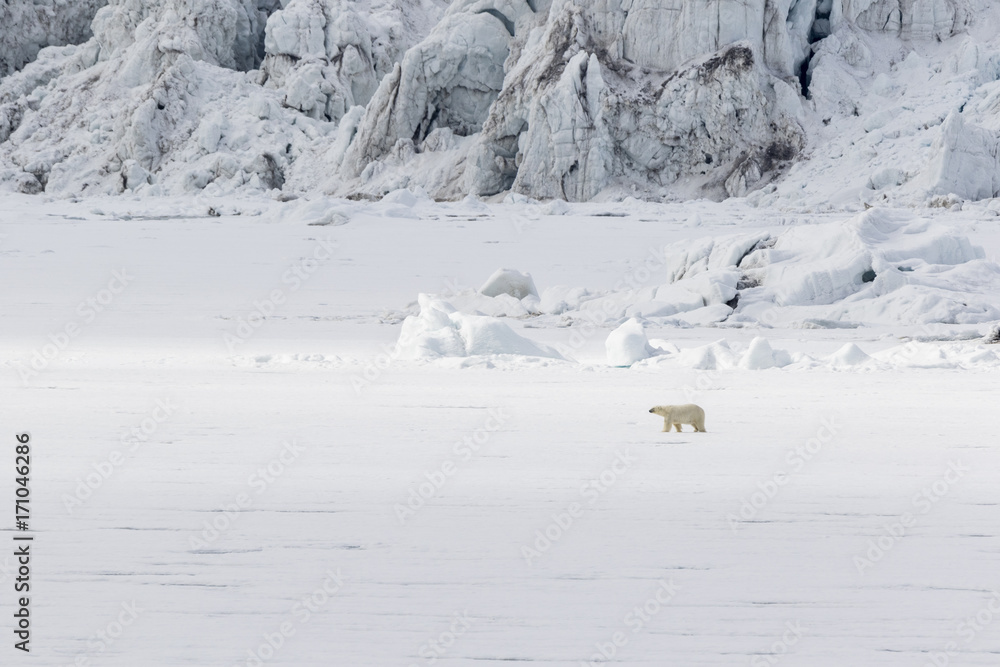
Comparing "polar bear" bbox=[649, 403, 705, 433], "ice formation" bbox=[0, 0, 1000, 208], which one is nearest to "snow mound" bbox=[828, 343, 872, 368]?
"polar bear" bbox=[649, 403, 705, 433]

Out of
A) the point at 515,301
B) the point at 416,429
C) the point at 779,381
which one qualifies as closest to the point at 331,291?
the point at 515,301

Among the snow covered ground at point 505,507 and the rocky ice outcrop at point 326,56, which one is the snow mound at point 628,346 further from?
the rocky ice outcrop at point 326,56

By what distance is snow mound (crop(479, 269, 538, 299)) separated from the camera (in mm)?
11945

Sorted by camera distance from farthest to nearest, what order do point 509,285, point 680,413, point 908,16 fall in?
point 908,16 < point 509,285 < point 680,413

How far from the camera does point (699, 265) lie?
12.7 metres

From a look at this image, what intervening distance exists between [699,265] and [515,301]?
263cm

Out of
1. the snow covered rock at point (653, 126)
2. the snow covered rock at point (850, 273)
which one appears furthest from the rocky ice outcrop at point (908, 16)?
the snow covered rock at point (850, 273)

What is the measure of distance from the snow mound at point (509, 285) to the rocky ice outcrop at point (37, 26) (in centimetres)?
3320

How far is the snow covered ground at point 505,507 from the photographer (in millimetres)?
2590

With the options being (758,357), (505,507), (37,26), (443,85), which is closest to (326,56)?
(443,85)

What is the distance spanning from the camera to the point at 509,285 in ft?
39.2

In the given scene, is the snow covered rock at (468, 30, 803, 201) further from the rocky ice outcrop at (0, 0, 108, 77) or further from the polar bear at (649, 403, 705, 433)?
the polar bear at (649, 403, 705, 433)

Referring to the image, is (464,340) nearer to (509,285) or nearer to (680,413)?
(680,413)

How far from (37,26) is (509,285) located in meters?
34.1
